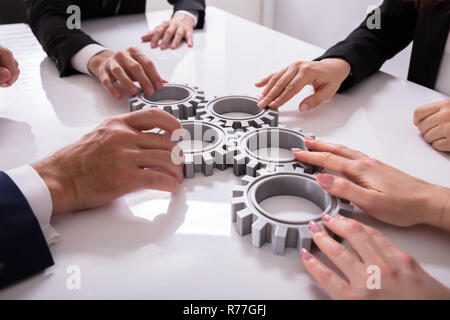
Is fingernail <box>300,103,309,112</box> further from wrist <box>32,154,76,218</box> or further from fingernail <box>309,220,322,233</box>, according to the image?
wrist <box>32,154,76,218</box>

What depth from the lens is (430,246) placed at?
89 centimetres

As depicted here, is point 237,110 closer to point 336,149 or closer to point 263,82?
point 263,82

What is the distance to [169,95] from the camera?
1.58 m

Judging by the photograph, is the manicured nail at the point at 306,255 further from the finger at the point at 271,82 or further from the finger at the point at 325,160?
the finger at the point at 271,82

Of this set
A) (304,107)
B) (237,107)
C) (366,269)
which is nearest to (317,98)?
(304,107)

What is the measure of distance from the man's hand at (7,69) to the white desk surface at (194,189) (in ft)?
A: 0.18

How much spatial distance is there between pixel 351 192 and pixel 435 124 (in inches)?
20.7

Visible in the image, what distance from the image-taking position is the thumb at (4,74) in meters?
1.50

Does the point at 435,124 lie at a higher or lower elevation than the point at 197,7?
lower

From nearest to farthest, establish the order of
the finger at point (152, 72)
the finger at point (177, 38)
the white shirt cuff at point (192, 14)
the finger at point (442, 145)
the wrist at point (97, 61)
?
the finger at point (442, 145) → the finger at point (152, 72) → the wrist at point (97, 61) → the finger at point (177, 38) → the white shirt cuff at point (192, 14)

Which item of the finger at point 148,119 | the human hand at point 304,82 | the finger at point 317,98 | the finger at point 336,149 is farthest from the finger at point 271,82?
the finger at point 148,119

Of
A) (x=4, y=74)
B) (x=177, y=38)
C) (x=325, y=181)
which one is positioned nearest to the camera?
A: (x=325, y=181)

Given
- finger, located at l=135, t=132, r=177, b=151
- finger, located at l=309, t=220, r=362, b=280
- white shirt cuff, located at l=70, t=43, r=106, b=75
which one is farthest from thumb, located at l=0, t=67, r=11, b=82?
finger, located at l=309, t=220, r=362, b=280
